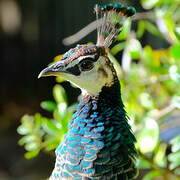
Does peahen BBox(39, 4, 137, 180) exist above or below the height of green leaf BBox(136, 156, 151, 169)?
above

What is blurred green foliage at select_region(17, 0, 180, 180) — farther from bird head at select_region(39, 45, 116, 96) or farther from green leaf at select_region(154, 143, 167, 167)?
bird head at select_region(39, 45, 116, 96)

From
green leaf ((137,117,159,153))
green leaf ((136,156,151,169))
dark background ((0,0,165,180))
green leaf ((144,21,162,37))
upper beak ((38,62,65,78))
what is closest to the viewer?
upper beak ((38,62,65,78))

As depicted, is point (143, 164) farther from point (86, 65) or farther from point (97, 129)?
point (86, 65)

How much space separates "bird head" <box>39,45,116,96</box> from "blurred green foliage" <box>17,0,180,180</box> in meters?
0.28

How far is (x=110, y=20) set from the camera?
1.27m

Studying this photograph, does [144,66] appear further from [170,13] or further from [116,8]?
[116,8]

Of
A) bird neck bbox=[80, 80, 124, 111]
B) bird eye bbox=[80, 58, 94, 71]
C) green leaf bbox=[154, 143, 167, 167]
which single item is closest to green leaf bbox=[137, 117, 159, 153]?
green leaf bbox=[154, 143, 167, 167]

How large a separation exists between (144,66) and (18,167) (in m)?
2.05

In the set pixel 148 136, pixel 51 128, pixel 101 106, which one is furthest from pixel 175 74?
pixel 51 128

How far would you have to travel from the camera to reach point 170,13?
178 cm

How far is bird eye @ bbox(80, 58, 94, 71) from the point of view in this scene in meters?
1.16

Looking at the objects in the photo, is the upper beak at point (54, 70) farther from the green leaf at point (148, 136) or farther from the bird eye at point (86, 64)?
the green leaf at point (148, 136)

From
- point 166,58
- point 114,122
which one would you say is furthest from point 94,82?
point 166,58

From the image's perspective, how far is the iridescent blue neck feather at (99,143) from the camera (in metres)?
1.21
